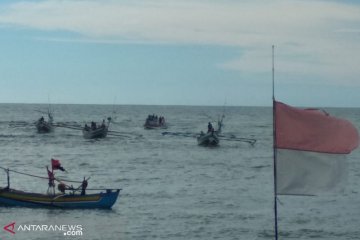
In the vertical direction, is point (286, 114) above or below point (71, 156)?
above

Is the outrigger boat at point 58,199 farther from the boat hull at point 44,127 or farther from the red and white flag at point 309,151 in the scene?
the boat hull at point 44,127

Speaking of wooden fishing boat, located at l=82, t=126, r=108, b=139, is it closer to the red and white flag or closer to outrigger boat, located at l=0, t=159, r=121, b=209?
outrigger boat, located at l=0, t=159, r=121, b=209

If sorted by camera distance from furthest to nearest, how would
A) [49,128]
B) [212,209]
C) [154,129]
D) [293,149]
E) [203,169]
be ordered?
[154,129]
[49,128]
[203,169]
[212,209]
[293,149]

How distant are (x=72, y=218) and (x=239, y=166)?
2717cm

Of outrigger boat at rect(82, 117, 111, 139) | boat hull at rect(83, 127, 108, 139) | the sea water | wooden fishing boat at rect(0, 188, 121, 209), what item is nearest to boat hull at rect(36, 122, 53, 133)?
boat hull at rect(83, 127, 108, 139)

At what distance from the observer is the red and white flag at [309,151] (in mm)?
12570

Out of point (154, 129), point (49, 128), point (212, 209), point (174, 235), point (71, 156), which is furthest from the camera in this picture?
point (154, 129)

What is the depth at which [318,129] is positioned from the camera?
41.5 feet

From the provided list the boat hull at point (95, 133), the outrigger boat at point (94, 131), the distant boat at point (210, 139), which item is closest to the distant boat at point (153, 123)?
the boat hull at point (95, 133)

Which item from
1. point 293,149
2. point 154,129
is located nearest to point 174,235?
point 293,149

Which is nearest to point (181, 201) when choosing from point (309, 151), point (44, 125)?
point (309, 151)

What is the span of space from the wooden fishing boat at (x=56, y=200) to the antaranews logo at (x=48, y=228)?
104 inches

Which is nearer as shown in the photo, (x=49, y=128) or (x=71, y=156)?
(x=71, y=156)

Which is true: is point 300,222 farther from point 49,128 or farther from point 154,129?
point 154,129
